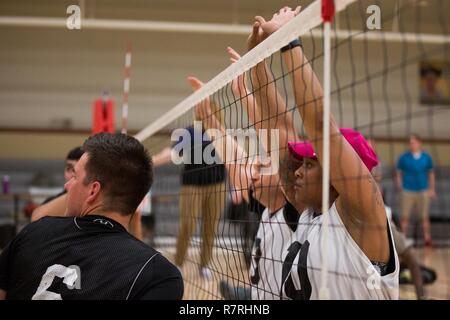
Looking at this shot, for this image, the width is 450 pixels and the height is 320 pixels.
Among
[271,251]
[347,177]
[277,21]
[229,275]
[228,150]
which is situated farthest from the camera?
[229,275]

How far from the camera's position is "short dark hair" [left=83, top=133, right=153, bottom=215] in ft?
6.57

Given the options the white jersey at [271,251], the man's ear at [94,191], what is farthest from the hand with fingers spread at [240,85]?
the man's ear at [94,191]

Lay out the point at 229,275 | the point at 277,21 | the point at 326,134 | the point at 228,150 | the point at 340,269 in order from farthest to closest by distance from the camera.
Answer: the point at 229,275
the point at 228,150
the point at 277,21
the point at 340,269
the point at 326,134

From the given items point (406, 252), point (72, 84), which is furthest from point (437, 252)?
point (72, 84)

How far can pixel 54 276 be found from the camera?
73.2 inches

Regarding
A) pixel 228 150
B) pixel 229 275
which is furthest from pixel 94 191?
pixel 229 275

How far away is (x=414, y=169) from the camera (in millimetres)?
9680

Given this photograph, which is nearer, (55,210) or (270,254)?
(270,254)

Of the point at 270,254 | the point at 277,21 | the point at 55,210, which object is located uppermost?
the point at 277,21

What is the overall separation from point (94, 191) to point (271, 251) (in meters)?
0.93

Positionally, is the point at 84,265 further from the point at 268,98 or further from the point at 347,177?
the point at 268,98

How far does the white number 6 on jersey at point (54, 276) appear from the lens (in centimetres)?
183

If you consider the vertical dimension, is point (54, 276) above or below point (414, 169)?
below

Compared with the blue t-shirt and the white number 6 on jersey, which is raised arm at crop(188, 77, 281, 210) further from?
the blue t-shirt
